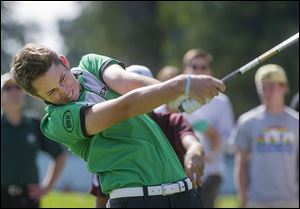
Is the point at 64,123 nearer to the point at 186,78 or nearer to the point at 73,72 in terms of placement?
the point at 73,72

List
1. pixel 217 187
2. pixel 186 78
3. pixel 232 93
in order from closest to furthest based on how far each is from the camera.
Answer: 1. pixel 186 78
2. pixel 217 187
3. pixel 232 93

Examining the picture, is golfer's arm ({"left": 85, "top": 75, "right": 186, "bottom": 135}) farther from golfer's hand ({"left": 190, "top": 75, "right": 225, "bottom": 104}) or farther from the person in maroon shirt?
the person in maroon shirt

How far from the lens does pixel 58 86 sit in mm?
3967

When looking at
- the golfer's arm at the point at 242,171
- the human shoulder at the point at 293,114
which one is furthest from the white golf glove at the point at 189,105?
the golfer's arm at the point at 242,171

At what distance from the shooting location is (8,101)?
7137 mm

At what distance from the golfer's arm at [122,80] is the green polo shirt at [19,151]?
3.13m

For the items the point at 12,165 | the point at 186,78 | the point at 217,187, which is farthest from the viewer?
the point at 217,187

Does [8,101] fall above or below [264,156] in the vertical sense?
above

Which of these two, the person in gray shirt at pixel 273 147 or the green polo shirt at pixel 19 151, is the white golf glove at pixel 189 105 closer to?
the person in gray shirt at pixel 273 147

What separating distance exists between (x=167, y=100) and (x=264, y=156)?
3664 mm

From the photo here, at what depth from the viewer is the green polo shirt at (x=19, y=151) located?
23.2 ft

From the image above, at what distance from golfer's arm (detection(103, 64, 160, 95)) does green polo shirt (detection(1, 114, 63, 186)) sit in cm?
313

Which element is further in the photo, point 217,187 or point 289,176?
point 217,187

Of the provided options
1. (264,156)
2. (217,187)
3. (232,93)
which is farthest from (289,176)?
(232,93)
